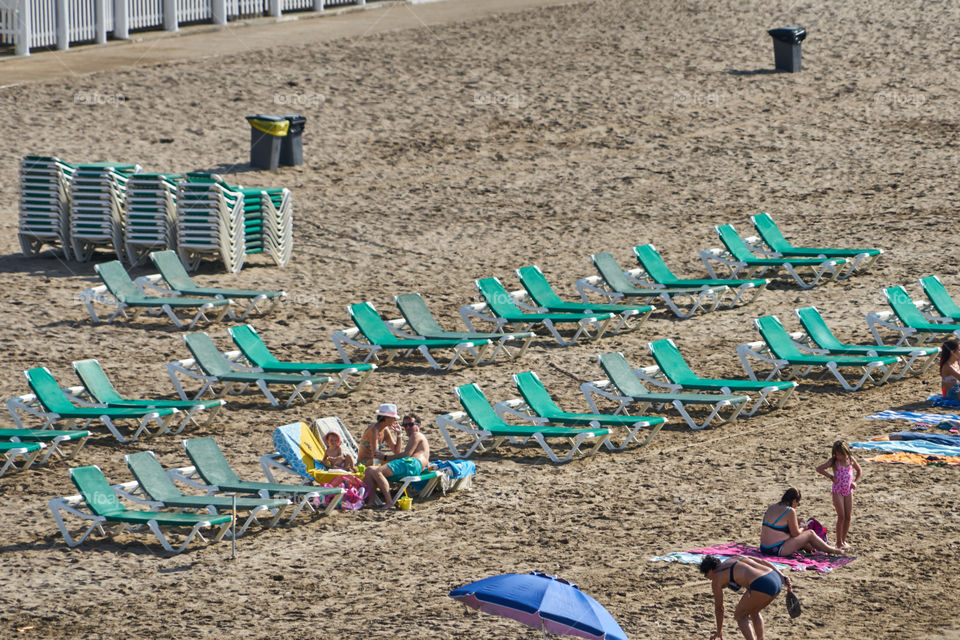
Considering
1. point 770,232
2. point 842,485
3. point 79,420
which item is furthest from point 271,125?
point 842,485

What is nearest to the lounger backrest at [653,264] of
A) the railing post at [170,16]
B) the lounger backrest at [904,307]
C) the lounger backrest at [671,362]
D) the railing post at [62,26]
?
the lounger backrest at [904,307]

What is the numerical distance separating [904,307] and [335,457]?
25.9 ft

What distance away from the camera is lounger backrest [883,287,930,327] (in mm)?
17719

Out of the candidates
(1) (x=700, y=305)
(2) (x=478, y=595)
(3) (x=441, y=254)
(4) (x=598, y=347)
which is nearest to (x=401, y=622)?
(2) (x=478, y=595)

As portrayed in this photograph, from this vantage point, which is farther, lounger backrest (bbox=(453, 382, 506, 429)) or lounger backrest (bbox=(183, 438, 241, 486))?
lounger backrest (bbox=(453, 382, 506, 429))

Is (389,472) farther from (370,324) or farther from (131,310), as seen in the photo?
(131,310)

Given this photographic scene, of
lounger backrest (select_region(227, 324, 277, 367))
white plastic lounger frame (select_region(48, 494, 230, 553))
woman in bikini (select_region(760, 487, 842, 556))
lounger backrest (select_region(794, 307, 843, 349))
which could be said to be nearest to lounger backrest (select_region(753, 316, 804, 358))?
lounger backrest (select_region(794, 307, 843, 349))

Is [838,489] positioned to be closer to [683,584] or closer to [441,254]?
[683,584]

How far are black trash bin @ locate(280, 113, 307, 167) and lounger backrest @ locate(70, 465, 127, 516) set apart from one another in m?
12.2

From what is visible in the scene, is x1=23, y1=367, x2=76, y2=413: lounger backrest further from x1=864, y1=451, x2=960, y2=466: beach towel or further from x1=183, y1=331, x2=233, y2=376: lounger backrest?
x1=864, y1=451, x2=960, y2=466: beach towel

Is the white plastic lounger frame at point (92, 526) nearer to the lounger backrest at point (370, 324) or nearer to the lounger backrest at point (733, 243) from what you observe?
the lounger backrest at point (370, 324)

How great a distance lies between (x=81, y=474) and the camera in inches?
471

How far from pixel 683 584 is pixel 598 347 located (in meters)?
6.76

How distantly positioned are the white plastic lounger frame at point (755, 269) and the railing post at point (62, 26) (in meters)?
13.0
